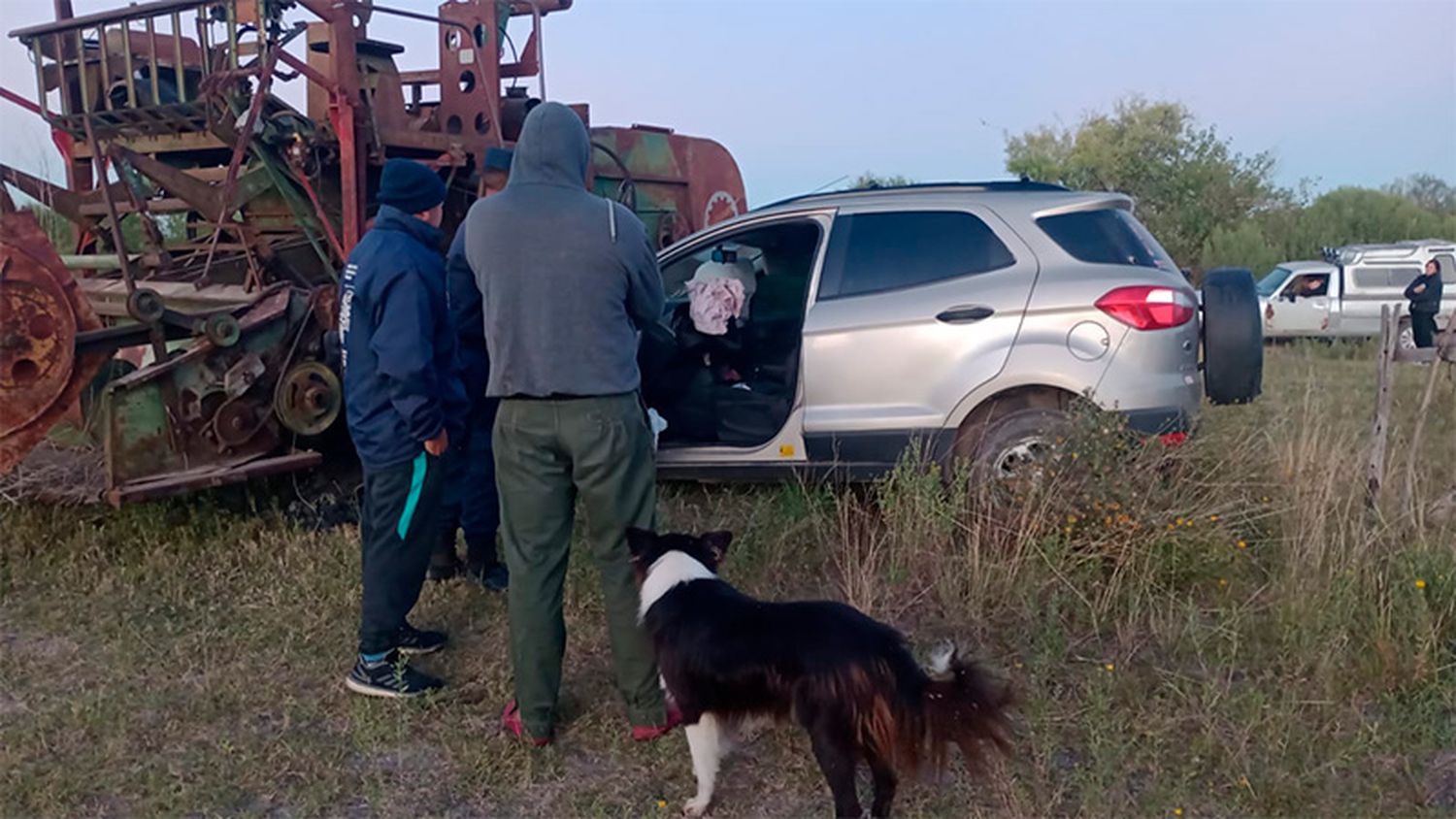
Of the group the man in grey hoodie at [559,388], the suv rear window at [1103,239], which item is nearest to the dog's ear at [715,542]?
the man in grey hoodie at [559,388]

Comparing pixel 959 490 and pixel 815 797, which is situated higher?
pixel 959 490

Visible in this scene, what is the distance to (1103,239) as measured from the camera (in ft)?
17.4

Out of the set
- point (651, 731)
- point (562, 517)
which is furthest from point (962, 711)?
point (562, 517)

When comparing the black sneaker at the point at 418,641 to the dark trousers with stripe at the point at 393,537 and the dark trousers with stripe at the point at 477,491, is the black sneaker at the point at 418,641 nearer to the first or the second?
the dark trousers with stripe at the point at 393,537

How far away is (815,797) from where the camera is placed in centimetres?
347

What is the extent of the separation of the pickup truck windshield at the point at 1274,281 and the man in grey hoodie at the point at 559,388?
17994 mm

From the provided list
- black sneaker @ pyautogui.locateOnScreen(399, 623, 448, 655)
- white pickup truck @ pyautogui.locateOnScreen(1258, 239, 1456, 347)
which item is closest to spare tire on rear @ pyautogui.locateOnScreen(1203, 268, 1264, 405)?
black sneaker @ pyautogui.locateOnScreen(399, 623, 448, 655)

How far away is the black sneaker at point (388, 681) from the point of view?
4105 mm

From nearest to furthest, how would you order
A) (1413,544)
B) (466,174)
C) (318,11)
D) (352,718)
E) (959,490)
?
(352,718)
(1413,544)
(959,490)
(318,11)
(466,174)

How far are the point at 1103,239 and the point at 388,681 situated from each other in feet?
12.0

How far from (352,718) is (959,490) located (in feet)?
8.50

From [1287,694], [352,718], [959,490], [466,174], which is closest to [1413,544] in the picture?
[1287,694]

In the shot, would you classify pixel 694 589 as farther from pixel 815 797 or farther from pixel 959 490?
pixel 959 490

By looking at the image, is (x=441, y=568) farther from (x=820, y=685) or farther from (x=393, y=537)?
(x=820, y=685)
